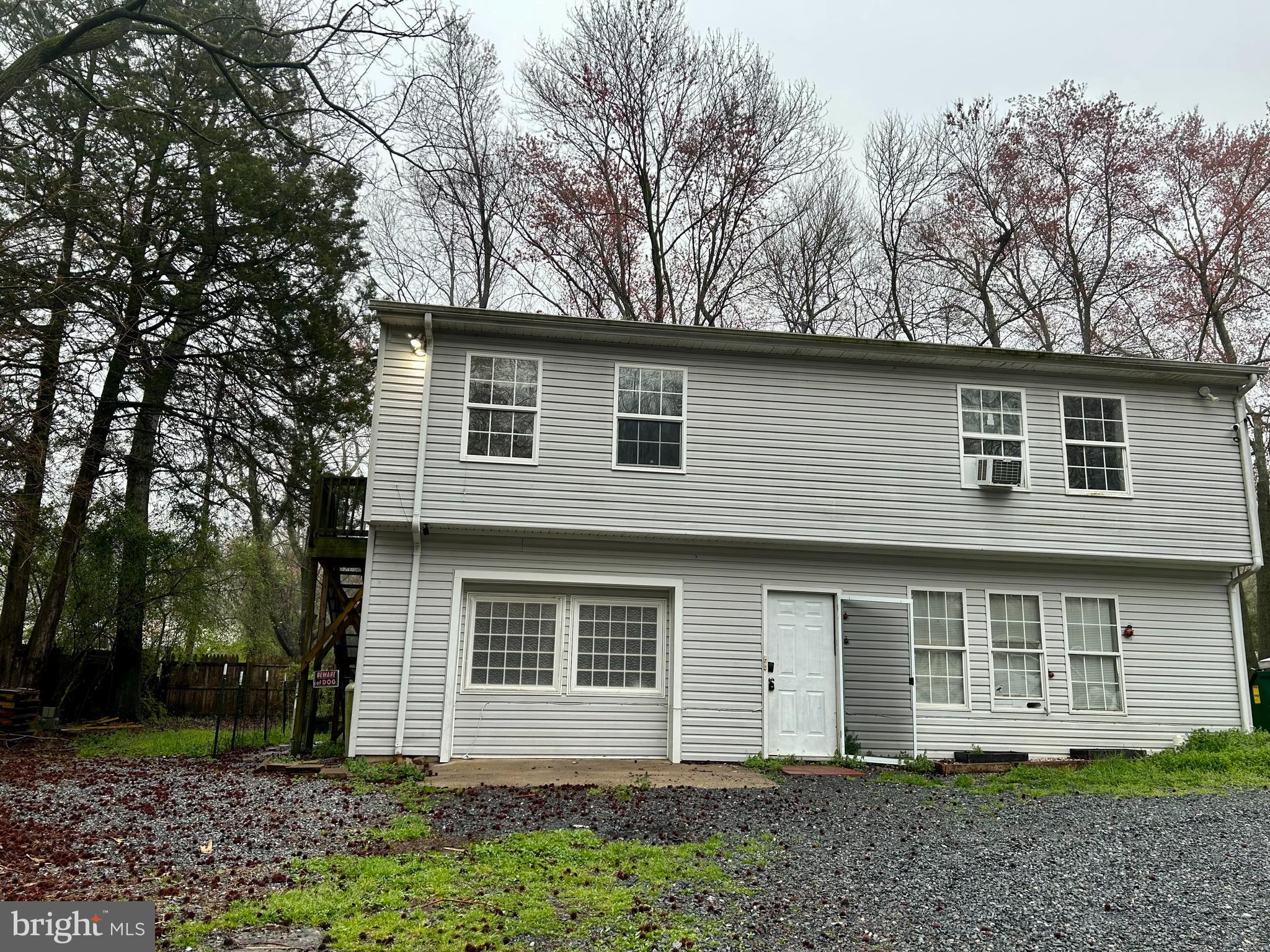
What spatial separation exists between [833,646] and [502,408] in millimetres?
5479

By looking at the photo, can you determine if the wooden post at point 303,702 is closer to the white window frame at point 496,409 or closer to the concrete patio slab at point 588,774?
the concrete patio slab at point 588,774

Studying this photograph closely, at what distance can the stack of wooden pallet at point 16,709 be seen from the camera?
1359cm

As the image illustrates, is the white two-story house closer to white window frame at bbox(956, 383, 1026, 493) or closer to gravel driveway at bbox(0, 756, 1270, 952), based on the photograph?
white window frame at bbox(956, 383, 1026, 493)

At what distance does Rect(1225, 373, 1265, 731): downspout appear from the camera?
40.5 feet

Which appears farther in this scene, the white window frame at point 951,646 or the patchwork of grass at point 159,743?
the patchwork of grass at point 159,743

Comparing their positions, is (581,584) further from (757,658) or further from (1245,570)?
(1245,570)

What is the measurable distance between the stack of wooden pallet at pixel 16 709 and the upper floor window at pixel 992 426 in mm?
14778

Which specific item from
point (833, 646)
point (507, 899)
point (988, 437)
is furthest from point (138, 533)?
point (988, 437)

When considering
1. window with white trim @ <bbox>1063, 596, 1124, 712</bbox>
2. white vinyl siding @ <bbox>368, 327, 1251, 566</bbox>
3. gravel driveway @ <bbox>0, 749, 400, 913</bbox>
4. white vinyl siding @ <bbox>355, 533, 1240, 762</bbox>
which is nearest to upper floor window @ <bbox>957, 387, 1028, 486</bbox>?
white vinyl siding @ <bbox>368, 327, 1251, 566</bbox>

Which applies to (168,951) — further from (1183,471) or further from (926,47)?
(926,47)

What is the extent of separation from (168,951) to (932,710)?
9.87m

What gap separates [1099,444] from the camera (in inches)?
497

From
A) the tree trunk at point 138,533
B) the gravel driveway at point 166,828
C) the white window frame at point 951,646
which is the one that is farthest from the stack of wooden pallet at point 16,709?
the white window frame at point 951,646

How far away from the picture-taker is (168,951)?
14.5ft
